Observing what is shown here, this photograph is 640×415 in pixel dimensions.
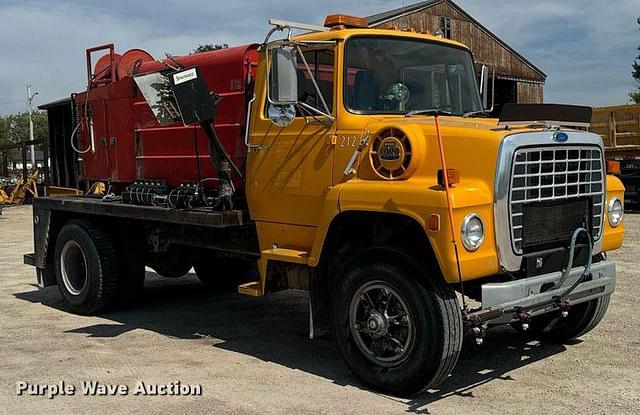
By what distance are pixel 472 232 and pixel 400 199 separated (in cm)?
56

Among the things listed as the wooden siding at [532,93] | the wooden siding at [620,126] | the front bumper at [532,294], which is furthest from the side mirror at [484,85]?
the wooden siding at [532,93]

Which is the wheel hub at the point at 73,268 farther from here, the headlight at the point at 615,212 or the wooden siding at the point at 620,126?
the wooden siding at the point at 620,126

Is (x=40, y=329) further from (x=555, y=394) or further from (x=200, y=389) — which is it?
(x=555, y=394)

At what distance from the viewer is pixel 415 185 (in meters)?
5.12

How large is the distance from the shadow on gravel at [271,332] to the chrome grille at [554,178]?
4.22 ft

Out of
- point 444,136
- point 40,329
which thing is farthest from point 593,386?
point 40,329

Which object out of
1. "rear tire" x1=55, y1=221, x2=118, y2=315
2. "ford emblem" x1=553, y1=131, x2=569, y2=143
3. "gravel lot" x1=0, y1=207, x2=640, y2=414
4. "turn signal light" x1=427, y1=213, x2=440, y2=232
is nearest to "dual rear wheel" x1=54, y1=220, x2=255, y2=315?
"rear tire" x1=55, y1=221, x2=118, y2=315

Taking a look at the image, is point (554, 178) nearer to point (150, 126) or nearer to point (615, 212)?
Answer: point (615, 212)

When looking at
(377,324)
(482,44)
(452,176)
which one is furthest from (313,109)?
(482,44)

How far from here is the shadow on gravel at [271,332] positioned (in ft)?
19.3

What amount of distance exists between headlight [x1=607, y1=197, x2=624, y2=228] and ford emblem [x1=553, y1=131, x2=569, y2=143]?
110cm

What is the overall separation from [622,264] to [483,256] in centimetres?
705

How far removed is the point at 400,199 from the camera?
5105mm

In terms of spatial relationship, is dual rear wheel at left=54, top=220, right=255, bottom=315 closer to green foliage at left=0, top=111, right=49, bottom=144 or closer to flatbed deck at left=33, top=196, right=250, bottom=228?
flatbed deck at left=33, top=196, right=250, bottom=228
